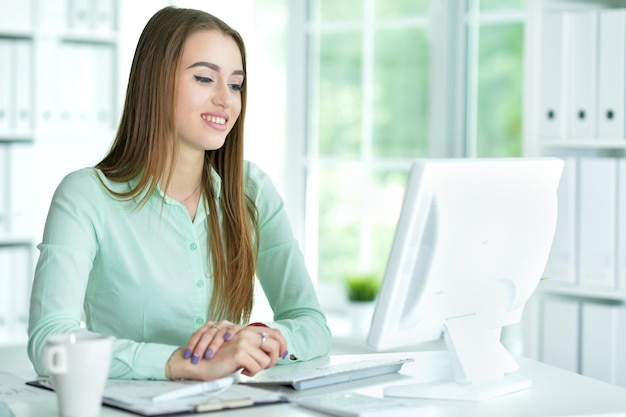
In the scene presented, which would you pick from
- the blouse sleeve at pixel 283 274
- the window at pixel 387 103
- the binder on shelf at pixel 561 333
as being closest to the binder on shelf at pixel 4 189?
the window at pixel 387 103

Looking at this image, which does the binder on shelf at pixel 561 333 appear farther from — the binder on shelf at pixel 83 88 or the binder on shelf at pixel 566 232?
the binder on shelf at pixel 83 88

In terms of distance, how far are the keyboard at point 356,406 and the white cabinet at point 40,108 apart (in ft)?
7.49

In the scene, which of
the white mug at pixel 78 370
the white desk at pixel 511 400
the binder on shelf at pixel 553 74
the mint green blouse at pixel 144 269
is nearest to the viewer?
the white mug at pixel 78 370

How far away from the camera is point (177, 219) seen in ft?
6.72

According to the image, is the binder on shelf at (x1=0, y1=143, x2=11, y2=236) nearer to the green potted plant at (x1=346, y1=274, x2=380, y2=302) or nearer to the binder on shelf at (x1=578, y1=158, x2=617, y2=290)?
the green potted plant at (x1=346, y1=274, x2=380, y2=302)

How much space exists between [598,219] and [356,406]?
5.36 feet

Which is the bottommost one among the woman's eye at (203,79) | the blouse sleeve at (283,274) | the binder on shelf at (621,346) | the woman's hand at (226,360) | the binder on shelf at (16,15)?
the binder on shelf at (621,346)

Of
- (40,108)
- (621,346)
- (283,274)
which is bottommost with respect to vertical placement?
(621,346)

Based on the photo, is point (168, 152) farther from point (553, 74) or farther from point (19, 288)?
point (19, 288)

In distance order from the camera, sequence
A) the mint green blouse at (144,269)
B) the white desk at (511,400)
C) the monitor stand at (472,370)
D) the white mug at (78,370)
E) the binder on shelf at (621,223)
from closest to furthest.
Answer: the white mug at (78,370), the white desk at (511,400), the monitor stand at (472,370), the mint green blouse at (144,269), the binder on shelf at (621,223)

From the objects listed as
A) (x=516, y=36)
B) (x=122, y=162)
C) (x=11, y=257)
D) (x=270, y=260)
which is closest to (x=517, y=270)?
(x=270, y=260)

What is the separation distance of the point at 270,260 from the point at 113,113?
5.78 ft

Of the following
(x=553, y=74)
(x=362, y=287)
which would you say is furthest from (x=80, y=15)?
(x=553, y=74)

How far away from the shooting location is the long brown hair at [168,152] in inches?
80.7
